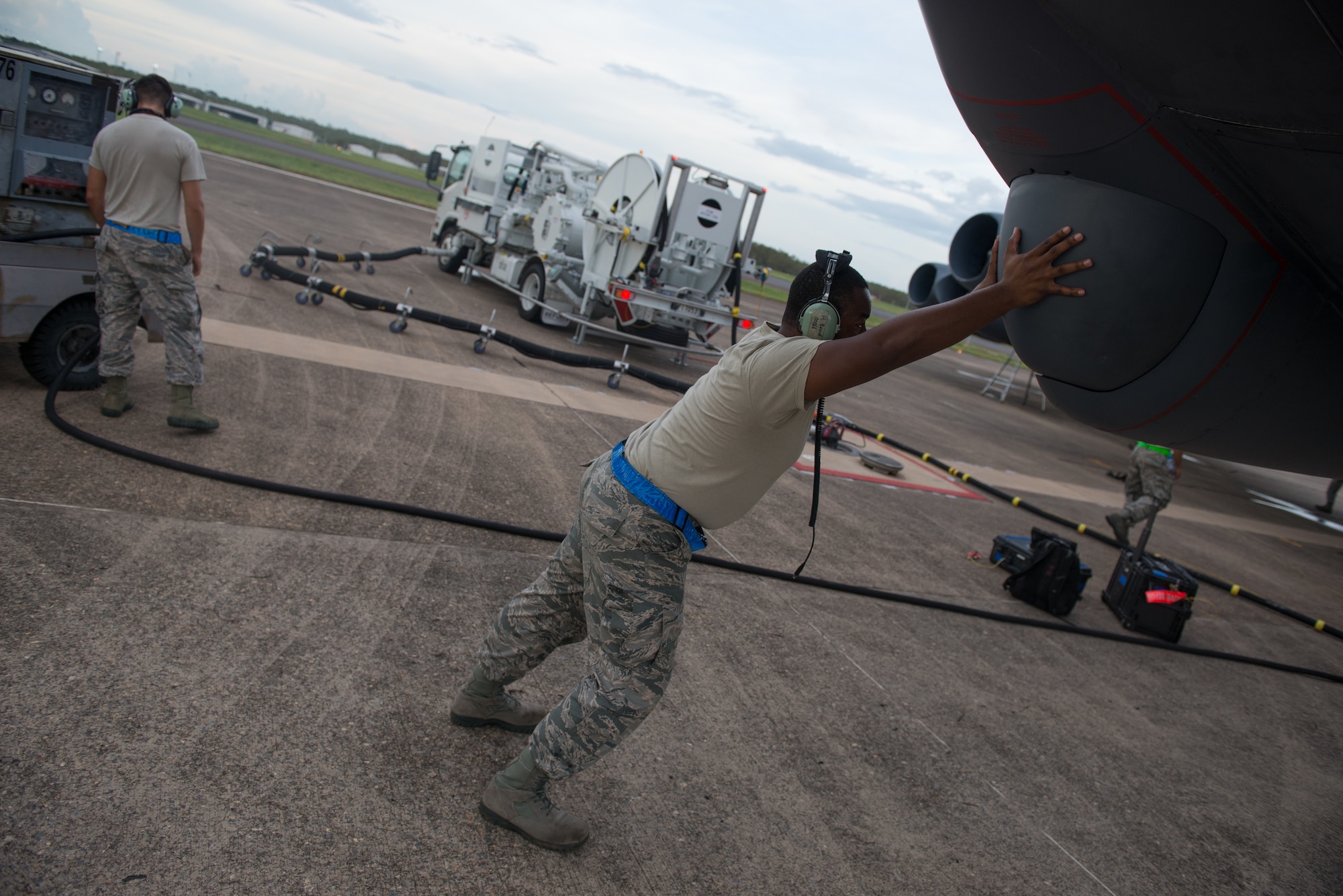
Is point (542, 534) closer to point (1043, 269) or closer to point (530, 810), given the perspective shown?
point (530, 810)

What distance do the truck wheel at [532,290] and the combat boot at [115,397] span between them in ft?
24.9

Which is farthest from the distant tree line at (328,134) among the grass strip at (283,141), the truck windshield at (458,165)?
the truck windshield at (458,165)

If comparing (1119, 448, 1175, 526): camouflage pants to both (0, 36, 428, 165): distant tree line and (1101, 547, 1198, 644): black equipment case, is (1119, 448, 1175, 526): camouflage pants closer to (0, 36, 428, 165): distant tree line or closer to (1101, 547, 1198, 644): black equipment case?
(1101, 547, 1198, 644): black equipment case

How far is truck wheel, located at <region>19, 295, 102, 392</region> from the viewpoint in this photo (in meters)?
5.15

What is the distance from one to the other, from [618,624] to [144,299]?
4.23m

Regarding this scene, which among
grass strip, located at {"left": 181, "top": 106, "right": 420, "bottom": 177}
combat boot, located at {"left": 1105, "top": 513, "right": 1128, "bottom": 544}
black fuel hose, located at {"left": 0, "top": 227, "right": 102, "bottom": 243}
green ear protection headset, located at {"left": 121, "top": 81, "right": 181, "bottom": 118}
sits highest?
grass strip, located at {"left": 181, "top": 106, "right": 420, "bottom": 177}

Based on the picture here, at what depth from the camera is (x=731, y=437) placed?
7.84 feet

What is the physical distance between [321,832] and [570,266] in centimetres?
1083

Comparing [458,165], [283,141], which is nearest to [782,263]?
[283,141]

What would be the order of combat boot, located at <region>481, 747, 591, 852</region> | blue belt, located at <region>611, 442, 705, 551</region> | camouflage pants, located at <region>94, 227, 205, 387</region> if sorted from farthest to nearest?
camouflage pants, located at <region>94, 227, 205, 387</region>, combat boot, located at <region>481, 747, 591, 852</region>, blue belt, located at <region>611, 442, 705, 551</region>

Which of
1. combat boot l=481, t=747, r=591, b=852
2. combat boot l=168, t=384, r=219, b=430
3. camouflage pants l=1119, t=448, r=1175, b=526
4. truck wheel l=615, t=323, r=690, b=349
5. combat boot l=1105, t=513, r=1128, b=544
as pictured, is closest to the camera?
combat boot l=481, t=747, r=591, b=852

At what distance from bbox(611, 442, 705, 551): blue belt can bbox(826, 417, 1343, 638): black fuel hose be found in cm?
604

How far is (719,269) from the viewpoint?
12.1m

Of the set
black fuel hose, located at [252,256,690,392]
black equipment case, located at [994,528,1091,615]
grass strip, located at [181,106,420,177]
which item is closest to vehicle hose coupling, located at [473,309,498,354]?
black fuel hose, located at [252,256,690,392]
